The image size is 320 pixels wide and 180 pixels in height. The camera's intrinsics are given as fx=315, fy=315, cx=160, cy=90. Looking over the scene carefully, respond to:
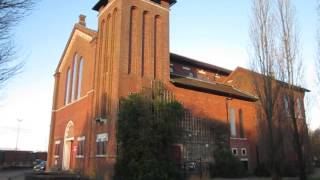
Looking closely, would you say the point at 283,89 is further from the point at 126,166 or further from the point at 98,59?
the point at 98,59

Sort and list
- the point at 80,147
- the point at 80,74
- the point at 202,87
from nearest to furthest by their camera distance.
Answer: the point at 80,147 → the point at 202,87 → the point at 80,74

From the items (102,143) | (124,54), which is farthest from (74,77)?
(102,143)

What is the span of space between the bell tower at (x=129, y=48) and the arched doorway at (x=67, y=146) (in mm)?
7659

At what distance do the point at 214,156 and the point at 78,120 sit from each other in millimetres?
13608

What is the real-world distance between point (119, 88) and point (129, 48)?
3865 millimetres

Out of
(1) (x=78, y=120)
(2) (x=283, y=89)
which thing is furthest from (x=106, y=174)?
(2) (x=283, y=89)

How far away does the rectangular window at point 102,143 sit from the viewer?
24.8 metres

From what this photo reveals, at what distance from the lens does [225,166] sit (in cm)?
2694

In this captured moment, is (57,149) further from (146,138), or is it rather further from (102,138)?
(146,138)

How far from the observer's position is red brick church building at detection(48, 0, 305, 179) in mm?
25781

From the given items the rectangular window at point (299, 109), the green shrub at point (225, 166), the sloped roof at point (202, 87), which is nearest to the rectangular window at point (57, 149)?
the sloped roof at point (202, 87)

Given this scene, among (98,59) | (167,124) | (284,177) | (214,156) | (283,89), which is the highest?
(98,59)

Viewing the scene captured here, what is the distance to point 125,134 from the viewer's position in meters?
22.0

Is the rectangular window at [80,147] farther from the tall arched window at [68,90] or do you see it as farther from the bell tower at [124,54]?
the tall arched window at [68,90]
